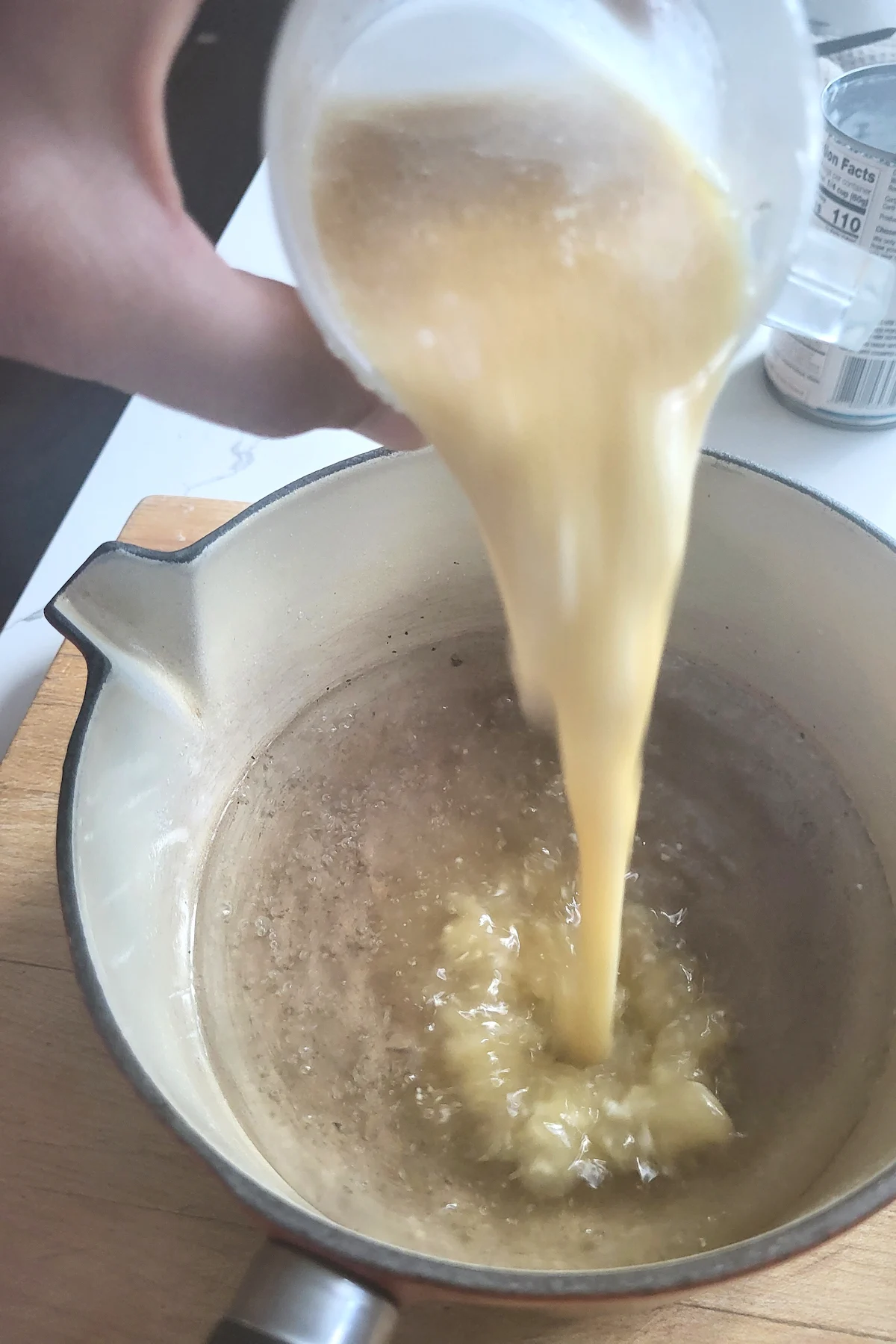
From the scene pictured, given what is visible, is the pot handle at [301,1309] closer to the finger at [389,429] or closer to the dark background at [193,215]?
the finger at [389,429]

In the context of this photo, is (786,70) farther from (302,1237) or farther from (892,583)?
(302,1237)

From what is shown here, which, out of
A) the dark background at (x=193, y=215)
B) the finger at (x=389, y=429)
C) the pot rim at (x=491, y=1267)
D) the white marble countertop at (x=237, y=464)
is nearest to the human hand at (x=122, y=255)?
the finger at (x=389, y=429)

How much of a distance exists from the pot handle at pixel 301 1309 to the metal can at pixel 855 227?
2.23 ft

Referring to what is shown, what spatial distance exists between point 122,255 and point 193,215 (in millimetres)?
868

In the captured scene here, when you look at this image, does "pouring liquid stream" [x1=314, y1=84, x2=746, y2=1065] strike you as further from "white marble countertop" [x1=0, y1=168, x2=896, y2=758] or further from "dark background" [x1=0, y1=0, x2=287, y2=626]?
"dark background" [x1=0, y1=0, x2=287, y2=626]

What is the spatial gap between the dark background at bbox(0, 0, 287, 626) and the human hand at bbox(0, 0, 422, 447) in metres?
0.72

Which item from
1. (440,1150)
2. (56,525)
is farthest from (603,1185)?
(56,525)

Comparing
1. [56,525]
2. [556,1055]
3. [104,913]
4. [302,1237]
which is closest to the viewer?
[302,1237]

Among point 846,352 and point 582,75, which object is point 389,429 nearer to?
point 582,75

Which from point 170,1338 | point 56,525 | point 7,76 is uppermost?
point 7,76

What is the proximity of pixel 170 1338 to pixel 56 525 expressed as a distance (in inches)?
36.3

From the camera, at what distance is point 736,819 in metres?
0.71

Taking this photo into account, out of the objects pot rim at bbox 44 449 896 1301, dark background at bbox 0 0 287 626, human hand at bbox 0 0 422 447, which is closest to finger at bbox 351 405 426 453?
human hand at bbox 0 0 422 447

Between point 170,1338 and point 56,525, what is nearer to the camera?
point 170,1338
